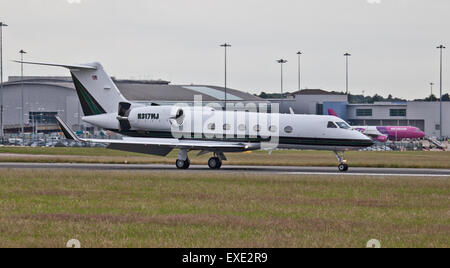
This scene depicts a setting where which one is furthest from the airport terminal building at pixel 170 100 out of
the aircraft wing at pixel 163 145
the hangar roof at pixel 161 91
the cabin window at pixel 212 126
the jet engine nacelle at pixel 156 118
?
the aircraft wing at pixel 163 145

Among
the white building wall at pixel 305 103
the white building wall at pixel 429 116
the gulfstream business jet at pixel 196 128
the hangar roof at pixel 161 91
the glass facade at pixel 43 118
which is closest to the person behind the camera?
the gulfstream business jet at pixel 196 128

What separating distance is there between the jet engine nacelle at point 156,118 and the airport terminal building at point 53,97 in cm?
7997

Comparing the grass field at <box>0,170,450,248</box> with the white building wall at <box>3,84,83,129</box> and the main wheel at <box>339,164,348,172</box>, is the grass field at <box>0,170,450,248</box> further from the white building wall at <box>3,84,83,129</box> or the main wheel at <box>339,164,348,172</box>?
the white building wall at <box>3,84,83,129</box>

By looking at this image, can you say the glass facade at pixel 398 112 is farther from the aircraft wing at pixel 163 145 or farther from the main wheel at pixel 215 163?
the aircraft wing at pixel 163 145

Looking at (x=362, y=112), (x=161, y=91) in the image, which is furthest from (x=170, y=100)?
(x=362, y=112)

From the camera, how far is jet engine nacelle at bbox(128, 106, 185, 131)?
3725 centimetres

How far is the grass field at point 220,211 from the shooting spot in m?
14.6

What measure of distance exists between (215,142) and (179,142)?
1.92 metres

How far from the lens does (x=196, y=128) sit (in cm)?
3706

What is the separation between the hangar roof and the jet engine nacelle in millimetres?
73582

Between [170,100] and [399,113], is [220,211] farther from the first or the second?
[399,113]

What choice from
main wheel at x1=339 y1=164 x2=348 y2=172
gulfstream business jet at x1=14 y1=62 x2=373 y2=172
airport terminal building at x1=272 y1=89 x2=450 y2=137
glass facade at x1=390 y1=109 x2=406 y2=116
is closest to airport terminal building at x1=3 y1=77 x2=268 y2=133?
airport terminal building at x1=272 y1=89 x2=450 y2=137
